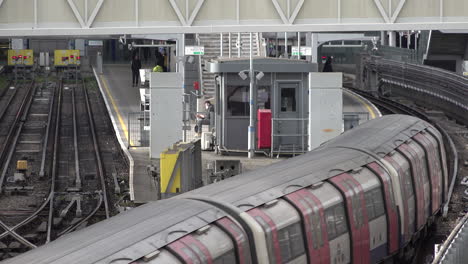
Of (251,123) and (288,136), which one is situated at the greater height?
(251,123)

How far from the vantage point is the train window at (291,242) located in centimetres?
1315

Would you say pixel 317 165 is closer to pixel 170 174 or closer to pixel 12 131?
pixel 170 174

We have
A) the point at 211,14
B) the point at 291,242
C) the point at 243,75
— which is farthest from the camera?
the point at 243,75

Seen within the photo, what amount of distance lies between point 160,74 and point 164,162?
7743 mm

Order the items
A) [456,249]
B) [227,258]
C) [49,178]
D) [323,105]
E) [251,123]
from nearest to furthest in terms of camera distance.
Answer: [227,258], [456,249], [49,178], [323,105], [251,123]

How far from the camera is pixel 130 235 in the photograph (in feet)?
36.7

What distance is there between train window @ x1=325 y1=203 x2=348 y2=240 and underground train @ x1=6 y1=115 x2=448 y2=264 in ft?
0.04

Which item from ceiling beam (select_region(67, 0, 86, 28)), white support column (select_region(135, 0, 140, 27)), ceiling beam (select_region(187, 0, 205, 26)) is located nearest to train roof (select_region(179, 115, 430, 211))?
ceiling beam (select_region(187, 0, 205, 26))

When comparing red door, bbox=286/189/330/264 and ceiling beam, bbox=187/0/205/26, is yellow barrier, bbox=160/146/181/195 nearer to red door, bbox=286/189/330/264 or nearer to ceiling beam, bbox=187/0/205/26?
ceiling beam, bbox=187/0/205/26

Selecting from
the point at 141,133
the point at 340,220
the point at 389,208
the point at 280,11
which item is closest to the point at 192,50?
the point at 141,133

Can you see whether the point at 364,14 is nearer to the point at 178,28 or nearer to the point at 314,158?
the point at 178,28

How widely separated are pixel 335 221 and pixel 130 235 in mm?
4305

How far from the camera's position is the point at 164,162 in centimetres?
2114

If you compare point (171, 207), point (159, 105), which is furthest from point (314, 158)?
point (159, 105)
